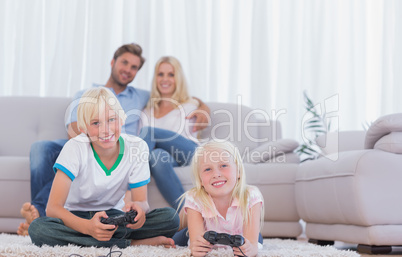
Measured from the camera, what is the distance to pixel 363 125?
144 inches

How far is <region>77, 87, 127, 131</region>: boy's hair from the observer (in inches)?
74.0

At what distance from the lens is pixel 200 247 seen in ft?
5.20

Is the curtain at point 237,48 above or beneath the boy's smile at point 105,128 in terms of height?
above

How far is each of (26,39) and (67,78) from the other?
0.42 metres

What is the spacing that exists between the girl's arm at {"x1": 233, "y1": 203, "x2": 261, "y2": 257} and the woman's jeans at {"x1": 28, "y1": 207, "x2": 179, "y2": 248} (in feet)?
1.14

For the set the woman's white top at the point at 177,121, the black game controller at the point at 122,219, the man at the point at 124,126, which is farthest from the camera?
the woman's white top at the point at 177,121

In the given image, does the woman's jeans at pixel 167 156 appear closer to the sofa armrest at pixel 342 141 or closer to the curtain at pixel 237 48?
the sofa armrest at pixel 342 141

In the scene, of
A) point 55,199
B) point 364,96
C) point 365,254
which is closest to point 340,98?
point 364,96

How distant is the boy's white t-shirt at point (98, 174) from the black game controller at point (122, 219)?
0.78 ft

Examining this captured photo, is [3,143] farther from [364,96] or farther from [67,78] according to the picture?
[364,96]

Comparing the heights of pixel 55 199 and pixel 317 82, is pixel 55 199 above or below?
below

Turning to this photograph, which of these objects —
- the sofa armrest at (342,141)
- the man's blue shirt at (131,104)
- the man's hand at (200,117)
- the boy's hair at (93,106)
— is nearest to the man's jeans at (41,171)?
the man's blue shirt at (131,104)

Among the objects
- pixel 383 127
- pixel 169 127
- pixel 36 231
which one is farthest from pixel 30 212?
pixel 383 127

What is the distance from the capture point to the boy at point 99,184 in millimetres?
1792
